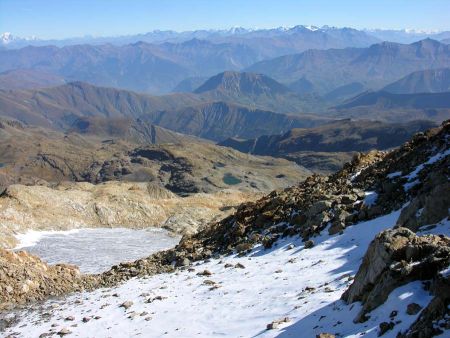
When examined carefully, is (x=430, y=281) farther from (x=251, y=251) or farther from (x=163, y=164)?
(x=163, y=164)

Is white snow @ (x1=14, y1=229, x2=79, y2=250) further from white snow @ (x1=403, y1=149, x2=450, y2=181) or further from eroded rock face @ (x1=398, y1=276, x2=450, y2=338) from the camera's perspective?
eroded rock face @ (x1=398, y1=276, x2=450, y2=338)

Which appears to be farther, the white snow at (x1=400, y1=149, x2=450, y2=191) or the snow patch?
the white snow at (x1=400, y1=149, x2=450, y2=191)

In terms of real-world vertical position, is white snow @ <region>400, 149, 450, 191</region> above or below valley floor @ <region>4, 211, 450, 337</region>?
above

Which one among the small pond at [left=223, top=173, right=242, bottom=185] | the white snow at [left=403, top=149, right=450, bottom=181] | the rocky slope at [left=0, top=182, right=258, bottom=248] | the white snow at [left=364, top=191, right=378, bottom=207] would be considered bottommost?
the small pond at [left=223, top=173, right=242, bottom=185]

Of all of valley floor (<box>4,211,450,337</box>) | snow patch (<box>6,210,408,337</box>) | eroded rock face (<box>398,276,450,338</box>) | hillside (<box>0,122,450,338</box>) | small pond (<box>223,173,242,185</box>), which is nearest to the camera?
eroded rock face (<box>398,276,450,338</box>)

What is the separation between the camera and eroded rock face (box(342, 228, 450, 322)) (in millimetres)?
11258

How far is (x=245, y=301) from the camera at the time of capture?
1725cm

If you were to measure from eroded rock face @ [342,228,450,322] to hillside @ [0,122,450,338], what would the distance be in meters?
0.03

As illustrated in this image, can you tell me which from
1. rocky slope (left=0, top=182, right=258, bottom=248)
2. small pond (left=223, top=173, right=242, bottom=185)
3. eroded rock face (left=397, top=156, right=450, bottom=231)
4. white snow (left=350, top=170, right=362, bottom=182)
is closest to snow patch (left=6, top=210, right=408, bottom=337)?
eroded rock face (left=397, top=156, right=450, bottom=231)

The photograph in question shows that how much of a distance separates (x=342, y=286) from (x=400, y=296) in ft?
14.2

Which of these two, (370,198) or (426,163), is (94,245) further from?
(426,163)

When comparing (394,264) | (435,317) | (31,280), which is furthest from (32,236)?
(435,317)

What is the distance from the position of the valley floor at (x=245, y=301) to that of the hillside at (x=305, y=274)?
0.06m

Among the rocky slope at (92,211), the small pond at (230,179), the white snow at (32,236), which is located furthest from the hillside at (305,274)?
the small pond at (230,179)
